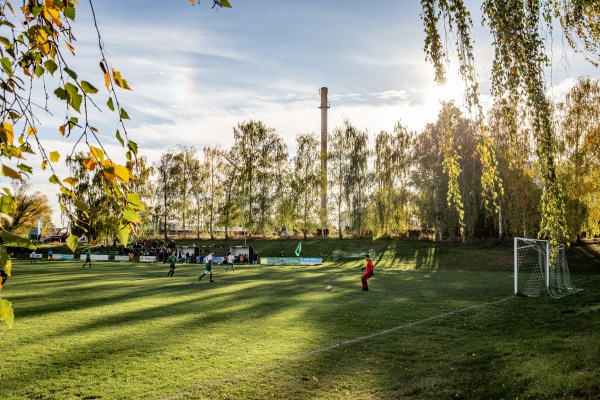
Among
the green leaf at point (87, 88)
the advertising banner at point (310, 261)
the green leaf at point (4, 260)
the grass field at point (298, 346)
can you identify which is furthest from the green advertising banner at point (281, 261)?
the green leaf at point (4, 260)

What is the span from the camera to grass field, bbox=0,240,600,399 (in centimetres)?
799

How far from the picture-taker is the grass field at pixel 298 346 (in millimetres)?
7992

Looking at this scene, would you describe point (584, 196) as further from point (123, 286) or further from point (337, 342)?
point (123, 286)

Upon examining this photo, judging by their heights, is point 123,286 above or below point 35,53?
below

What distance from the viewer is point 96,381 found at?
27.2 ft

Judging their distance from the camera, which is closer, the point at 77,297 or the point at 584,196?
the point at 77,297

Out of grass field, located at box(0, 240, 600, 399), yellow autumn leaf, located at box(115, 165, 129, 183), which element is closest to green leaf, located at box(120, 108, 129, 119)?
yellow autumn leaf, located at box(115, 165, 129, 183)

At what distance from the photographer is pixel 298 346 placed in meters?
11.0

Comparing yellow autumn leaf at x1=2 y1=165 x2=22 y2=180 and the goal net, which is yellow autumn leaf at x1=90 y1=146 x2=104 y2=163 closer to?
yellow autumn leaf at x1=2 y1=165 x2=22 y2=180

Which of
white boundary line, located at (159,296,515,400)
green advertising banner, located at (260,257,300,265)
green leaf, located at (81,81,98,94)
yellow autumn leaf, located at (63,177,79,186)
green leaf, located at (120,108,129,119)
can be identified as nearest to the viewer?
green leaf, located at (81,81,98,94)

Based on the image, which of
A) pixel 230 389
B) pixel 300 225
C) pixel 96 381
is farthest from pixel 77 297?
pixel 300 225

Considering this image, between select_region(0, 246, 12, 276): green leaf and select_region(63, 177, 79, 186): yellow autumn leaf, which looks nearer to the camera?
select_region(0, 246, 12, 276): green leaf

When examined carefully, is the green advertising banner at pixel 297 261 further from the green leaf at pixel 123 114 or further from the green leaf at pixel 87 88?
the green leaf at pixel 87 88

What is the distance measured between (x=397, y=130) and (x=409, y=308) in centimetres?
4265
